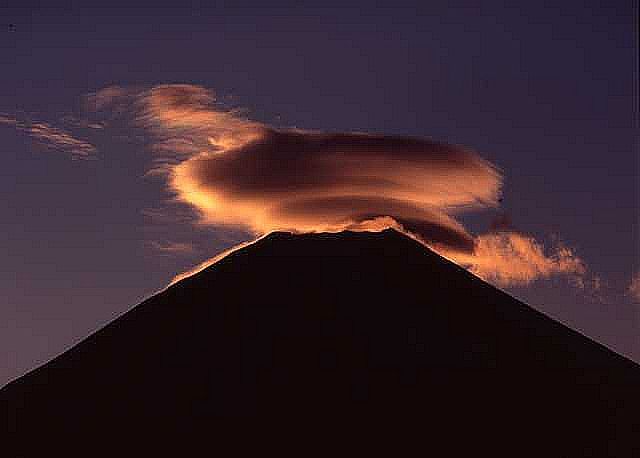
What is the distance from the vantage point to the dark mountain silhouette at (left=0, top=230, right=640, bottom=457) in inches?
1767

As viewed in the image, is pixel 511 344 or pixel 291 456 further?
pixel 511 344

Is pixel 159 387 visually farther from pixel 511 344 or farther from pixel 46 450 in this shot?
pixel 511 344

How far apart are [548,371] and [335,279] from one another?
13.1m

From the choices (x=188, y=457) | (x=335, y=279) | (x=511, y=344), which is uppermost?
(x=335, y=279)

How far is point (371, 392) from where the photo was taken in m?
46.8

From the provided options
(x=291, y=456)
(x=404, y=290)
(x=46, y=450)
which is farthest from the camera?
(x=404, y=290)

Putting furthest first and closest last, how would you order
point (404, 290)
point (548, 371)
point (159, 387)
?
point (404, 290), point (548, 371), point (159, 387)

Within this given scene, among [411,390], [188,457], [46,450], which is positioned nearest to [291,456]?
[188,457]

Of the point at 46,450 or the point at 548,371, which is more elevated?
the point at 548,371

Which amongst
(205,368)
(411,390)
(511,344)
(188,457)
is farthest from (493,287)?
(188,457)

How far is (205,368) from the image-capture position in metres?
49.2

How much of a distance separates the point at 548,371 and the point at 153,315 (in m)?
22.6

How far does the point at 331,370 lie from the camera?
4828cm

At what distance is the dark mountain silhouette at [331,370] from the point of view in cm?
4488
